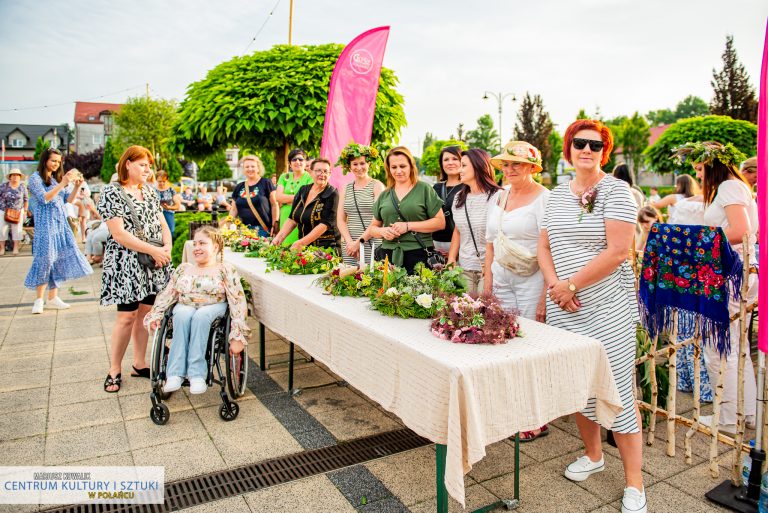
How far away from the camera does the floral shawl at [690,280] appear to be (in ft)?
10.3

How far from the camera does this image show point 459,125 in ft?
154

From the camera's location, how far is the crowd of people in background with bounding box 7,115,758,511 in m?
2.85

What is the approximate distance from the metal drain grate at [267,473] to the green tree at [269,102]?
568 cm

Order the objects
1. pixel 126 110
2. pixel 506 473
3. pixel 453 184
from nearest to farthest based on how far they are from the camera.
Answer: pixel 506 473, pixel 453 184, pixel 126 110

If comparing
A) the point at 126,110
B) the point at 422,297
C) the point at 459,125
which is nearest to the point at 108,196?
the point at 422,297

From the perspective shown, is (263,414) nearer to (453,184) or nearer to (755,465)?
(453,184)

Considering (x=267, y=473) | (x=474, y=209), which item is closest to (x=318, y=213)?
(x=474, y=209)

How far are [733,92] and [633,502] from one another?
30096mm

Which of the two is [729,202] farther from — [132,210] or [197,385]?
[132,210]

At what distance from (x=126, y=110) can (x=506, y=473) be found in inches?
1735

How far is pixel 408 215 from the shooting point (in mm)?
4316

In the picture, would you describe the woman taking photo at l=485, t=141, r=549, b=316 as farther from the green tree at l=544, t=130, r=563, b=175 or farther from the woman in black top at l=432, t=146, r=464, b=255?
the green tree at l=544, t=130, r=563, b=175

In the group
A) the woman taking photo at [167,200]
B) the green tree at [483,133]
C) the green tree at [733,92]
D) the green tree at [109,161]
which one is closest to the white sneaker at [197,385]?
the woman taking photo at [167,200]

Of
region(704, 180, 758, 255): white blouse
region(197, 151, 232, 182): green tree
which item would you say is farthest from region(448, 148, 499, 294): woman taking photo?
region(197, 151, 232, 182): green tree
